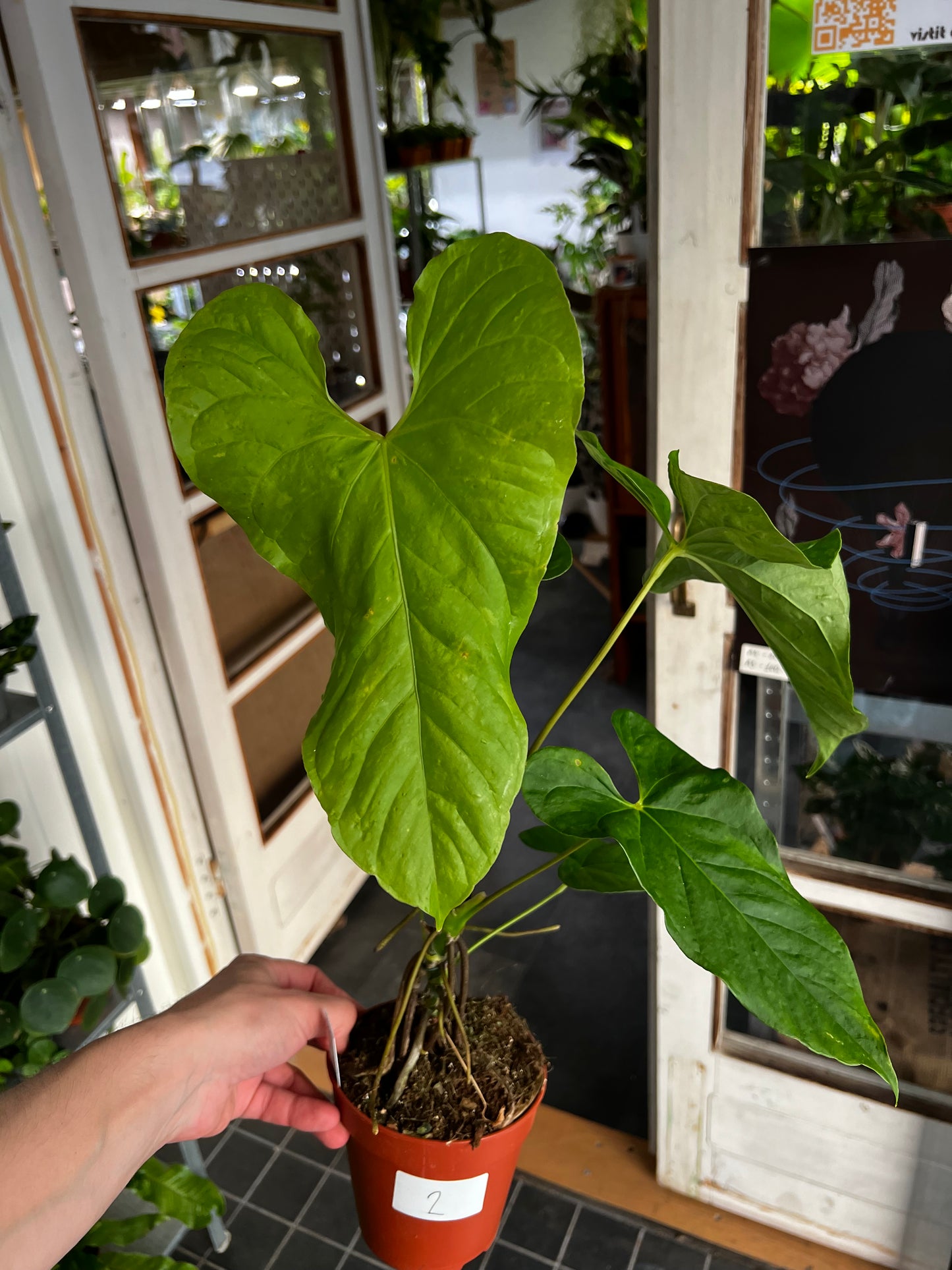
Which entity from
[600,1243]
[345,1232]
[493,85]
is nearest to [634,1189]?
[600,1243]

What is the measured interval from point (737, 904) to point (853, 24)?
847 mm

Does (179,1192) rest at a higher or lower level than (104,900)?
lower

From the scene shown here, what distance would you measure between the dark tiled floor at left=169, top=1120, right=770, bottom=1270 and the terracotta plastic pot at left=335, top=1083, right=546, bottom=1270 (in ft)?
2.63

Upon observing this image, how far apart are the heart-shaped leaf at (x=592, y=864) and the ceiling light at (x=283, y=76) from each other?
5.35 feet

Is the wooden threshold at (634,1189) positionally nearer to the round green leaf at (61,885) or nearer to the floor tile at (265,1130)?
the floor tile at (265,1130)

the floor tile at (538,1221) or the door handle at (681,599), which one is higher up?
the door handle at (681,599)

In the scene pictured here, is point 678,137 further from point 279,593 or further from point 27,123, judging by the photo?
point 279,593

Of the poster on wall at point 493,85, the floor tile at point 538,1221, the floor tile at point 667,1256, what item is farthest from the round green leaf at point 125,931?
the poster on wall at point 493,85

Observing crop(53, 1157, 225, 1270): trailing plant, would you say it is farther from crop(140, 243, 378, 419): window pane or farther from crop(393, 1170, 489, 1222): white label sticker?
crop(140, 243, 378, 419): window pane

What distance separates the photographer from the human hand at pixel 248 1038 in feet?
2.60

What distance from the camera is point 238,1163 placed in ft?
5.74

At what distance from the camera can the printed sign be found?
2.96 feet

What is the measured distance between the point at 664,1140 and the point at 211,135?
192 centimetres

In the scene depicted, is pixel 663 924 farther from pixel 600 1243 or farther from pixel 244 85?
pixel 244 85
